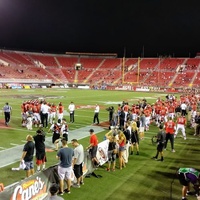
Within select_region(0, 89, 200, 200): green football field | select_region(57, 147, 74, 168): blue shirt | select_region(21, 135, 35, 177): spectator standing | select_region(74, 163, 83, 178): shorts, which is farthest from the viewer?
select_region(21, 135, 35, 177): spectator standing

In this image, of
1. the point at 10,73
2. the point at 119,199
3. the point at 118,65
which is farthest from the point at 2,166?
the point at 118,65

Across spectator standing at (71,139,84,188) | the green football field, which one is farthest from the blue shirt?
the green football field

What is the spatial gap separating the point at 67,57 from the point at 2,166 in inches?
3697

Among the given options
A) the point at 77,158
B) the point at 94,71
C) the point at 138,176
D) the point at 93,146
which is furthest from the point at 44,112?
the point at 94,71

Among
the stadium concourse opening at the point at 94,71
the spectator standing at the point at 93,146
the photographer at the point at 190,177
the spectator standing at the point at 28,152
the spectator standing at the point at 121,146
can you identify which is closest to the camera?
the photographer at the point at 190,177

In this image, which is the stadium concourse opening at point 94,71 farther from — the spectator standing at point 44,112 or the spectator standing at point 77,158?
the spectator standing at point 77,158

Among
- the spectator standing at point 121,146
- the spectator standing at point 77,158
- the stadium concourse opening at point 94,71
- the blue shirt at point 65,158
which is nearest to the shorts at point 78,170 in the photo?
the spectator standing at point 77,158

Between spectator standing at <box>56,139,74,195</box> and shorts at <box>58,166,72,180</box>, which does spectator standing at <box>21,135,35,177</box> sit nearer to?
spectator standing at <box>56,139,74,195</box>

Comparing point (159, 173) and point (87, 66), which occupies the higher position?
point (87, 66)

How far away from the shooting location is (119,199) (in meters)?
8.31

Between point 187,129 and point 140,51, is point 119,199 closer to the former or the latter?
point 187,129

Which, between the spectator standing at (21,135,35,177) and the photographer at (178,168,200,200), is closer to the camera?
the photographer at (178,168,200,200)

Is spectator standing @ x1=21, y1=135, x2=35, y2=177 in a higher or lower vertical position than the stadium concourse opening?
lower

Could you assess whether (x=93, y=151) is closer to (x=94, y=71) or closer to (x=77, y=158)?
(x=77, y=158)
